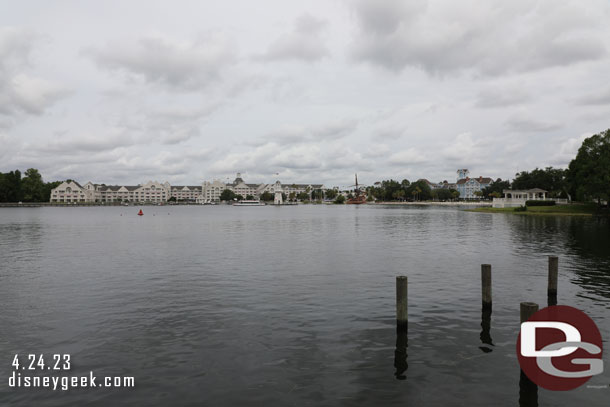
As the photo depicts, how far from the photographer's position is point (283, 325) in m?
18.0

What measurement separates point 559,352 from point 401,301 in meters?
5.89

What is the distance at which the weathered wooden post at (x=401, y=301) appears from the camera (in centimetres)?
1609

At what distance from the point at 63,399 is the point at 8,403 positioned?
146 cm

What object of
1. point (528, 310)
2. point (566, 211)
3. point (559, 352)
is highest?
point (566, 211)

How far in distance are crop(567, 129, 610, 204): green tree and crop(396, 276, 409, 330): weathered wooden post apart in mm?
93734

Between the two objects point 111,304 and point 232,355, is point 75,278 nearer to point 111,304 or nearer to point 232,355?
point 111,304

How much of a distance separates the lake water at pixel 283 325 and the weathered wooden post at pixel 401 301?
60cm

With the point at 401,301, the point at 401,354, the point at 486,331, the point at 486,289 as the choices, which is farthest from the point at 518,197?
the point at 401,354

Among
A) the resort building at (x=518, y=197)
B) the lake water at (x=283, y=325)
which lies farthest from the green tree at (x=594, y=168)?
the lake water at (x=283, y=325)

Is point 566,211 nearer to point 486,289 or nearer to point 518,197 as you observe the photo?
point 518,197

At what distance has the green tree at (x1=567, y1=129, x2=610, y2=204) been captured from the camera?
88.5m

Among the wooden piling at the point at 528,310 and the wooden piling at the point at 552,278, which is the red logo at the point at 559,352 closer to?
the wooden piling at the point at 528,310

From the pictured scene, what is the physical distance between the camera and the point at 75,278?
28547 millimetres

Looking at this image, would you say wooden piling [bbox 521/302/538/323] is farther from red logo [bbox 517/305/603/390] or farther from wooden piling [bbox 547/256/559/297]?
wooden piling [bbox 547/256/559/297]
